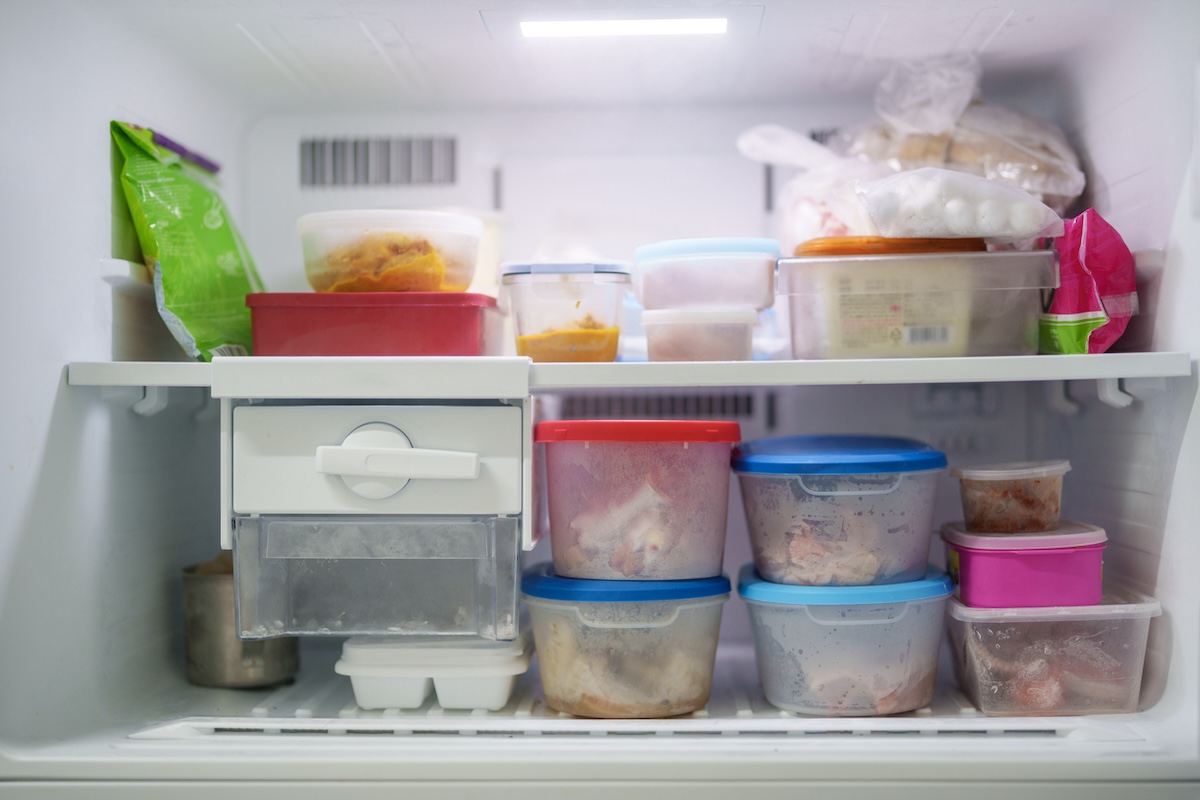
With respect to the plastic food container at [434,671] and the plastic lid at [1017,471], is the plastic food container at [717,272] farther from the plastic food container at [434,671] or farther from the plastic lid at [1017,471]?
the plastic food container at [434,671]

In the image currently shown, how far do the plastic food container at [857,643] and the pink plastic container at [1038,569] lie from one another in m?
0.05

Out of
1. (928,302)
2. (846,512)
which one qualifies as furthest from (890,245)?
(846,512)

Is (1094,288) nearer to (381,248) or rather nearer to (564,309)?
(564,309)

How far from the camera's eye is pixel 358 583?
948mm

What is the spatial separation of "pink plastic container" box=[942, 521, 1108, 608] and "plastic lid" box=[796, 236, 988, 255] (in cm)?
32

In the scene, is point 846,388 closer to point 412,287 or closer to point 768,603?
point 768,603

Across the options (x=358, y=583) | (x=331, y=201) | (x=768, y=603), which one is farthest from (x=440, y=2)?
(x=768, y=603)

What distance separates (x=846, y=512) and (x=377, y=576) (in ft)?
1.68

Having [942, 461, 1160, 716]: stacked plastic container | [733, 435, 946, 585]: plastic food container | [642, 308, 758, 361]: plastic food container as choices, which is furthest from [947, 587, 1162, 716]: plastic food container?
[642, 308, 758, 361]: plastic food container

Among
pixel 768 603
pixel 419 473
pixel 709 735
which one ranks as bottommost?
pixel 709 735

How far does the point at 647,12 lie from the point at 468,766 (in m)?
0.81

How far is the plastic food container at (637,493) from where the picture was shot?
95cm

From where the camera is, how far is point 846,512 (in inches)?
37.5

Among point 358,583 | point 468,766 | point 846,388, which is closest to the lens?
point 468,766
